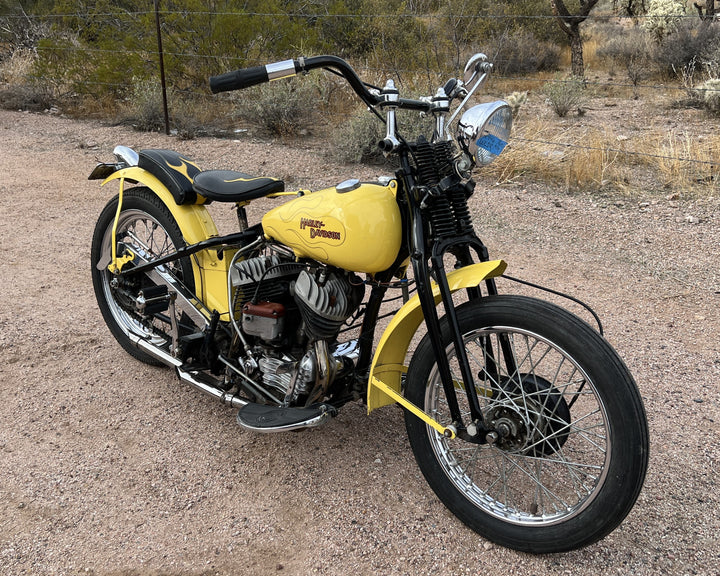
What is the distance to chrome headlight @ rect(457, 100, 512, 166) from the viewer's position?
6.14 ft

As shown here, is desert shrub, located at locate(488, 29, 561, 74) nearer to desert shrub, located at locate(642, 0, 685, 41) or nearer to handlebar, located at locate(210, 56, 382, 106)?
desert shrub, located at locate(642, 0, 685, 41)

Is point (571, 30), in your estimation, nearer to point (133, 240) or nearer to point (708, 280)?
point (708, 280)

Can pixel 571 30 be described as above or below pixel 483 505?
above

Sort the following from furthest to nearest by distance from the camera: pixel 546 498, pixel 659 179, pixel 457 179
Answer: pixel 659 179 → pixel 546 498 → pixel 457 179

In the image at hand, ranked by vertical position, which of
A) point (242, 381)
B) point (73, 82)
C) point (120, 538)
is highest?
point (73, 82)

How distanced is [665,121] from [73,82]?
9.60 m

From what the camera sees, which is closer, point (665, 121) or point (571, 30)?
point (665, 121)

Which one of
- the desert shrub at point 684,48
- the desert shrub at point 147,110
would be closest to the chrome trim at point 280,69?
the desert shrub at point 147,110

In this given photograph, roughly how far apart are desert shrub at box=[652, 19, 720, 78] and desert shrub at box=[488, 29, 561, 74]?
2.50 m

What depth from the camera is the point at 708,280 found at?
14.3 ft

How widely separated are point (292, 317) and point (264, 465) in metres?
0.66

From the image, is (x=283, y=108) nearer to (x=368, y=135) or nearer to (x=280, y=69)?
(x=368, y=135)

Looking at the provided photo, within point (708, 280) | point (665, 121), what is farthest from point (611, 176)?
point (665, 121)

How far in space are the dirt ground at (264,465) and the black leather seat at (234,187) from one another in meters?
1.10
